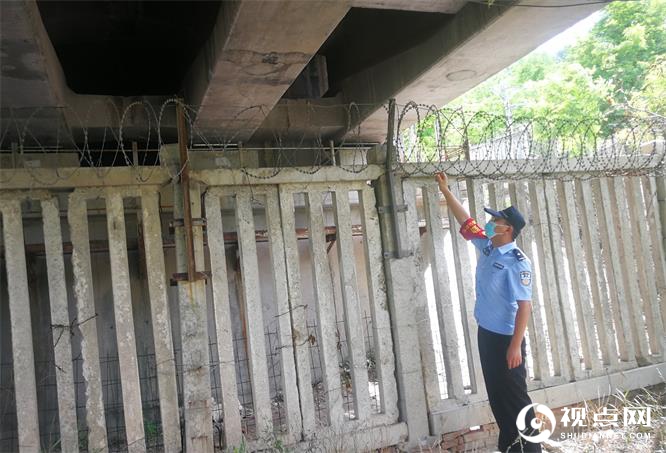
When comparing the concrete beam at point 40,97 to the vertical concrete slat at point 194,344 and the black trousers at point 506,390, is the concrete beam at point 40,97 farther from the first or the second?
the black trousers at point 506,390

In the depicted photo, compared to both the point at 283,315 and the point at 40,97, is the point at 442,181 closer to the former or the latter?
the point at 283,315

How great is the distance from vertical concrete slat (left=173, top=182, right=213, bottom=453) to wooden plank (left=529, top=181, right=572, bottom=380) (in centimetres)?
333

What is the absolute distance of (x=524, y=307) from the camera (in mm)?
3879

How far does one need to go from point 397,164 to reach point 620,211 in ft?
9.19

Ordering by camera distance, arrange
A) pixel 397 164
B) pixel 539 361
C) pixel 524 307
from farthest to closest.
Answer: pixel 539 361 → pixel 397 164 → pixel 524 307

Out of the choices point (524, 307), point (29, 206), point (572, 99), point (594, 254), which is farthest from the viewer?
point (572, 99)

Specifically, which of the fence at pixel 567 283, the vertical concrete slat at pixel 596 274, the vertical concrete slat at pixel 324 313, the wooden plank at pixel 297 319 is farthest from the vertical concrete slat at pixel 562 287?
the wooden plank at pixel 297 319

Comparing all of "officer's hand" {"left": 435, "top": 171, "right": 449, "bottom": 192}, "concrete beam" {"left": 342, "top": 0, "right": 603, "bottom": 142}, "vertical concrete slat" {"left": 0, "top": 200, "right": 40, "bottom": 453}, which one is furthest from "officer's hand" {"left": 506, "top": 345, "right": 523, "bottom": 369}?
"vertical concrete slat" {"left": 0, "top": 200, "right": 40, "bottom": 453}

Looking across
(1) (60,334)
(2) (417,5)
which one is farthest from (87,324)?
(2) (417,5)

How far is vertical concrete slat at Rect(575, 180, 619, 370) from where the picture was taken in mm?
5422

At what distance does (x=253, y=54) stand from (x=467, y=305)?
2921 millimetres

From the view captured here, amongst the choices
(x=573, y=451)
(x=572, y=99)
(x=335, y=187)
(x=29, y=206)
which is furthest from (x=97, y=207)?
(x=572, y=99)

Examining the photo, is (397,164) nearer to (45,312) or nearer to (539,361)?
(539,361)

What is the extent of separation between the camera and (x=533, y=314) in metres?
5.15
